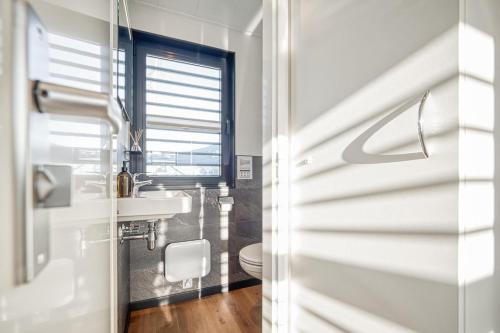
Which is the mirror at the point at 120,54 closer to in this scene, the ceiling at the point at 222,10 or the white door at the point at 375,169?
the ceiling at the point at 222,10

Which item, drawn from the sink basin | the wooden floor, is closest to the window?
the sink basin

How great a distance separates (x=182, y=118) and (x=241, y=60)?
79cm

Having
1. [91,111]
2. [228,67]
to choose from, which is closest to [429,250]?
[91,111]

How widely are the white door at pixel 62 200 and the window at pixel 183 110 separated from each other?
1.06m

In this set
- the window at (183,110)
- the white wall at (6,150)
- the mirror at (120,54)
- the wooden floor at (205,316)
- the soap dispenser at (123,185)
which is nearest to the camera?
the white wall at (6,150)

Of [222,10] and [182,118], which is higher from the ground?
[222,10]

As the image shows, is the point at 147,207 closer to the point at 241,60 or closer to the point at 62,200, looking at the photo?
the point at 62,200

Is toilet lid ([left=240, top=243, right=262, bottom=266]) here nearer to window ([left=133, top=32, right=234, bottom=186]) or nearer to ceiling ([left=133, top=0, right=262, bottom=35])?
window ([left=133, top=32, right=234, bottom=186])

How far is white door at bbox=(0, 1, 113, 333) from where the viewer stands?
0.62 ft

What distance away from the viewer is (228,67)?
2125 millimetres

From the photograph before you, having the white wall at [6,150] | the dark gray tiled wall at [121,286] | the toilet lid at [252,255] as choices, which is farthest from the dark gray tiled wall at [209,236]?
the white wall at [6,150]

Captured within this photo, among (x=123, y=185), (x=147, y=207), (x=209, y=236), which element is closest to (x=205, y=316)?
(x=209, y=236)

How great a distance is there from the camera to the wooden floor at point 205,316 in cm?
147

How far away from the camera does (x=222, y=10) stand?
6.10ft
